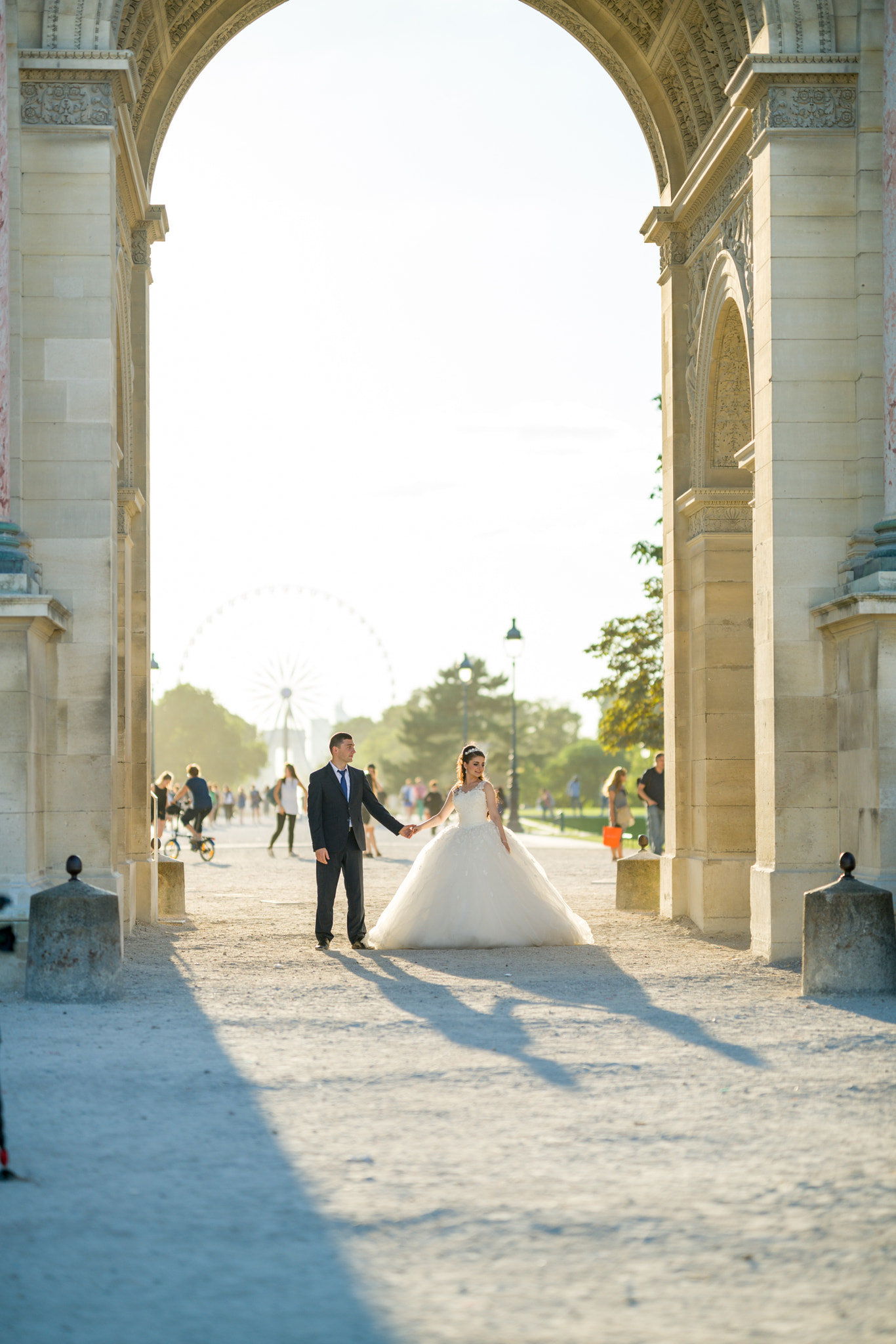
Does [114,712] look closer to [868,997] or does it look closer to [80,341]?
[80,341]

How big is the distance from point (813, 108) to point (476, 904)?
7.83m

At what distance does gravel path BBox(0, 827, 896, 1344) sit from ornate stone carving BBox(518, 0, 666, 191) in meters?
11.3

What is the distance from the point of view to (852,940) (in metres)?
10.7

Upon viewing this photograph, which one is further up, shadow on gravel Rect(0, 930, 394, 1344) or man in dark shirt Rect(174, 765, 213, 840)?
man in dark shirt Rect(174, 765, 213, 840)

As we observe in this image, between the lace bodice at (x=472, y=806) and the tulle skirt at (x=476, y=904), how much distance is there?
0.26 metres

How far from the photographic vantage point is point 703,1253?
5023mm

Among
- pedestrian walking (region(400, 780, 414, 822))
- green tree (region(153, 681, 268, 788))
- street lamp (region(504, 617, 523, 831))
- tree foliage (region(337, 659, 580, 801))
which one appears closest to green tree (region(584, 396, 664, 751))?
street lamp (region(504, 617, 523, 831))

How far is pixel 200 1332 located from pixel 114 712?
9499 mm

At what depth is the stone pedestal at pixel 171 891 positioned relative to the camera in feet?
60.2

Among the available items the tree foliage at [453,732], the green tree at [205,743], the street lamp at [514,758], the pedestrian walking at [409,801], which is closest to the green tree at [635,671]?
the street lamp at [514,758]

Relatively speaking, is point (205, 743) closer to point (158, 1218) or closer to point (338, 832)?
point (338, 832)

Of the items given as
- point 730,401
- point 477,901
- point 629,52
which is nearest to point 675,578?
point 730,401

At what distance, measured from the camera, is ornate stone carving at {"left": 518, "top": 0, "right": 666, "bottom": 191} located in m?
18.5

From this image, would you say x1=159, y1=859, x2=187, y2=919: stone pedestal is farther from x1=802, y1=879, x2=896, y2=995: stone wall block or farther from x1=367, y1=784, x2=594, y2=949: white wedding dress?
x1=802, y1=879, x2=896, y2=995: stone wall block
